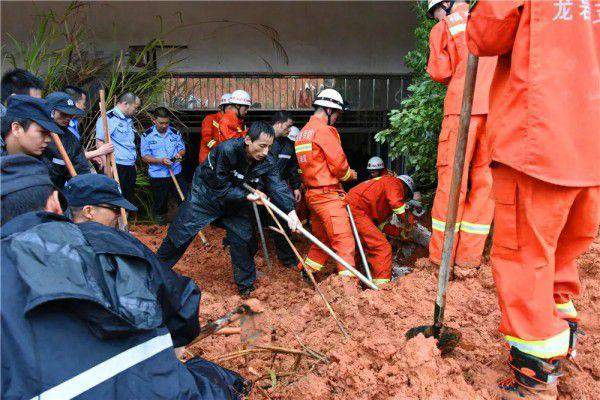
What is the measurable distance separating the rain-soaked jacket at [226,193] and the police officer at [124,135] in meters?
2.03

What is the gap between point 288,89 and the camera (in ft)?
26.2

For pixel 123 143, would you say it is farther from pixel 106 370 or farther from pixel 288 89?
pixel 106 370

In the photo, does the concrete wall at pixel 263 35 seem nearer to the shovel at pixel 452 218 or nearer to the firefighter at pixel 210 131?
the firefighter at pixel 210 131

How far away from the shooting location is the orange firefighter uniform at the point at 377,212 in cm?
489

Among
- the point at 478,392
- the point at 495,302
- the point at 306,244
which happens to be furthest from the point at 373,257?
the point at 478,392

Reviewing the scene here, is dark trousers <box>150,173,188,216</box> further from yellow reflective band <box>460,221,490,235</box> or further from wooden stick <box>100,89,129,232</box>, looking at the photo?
yellow reflective band <box>460,221,490,235</box>

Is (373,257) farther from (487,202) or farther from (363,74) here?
(363,74)

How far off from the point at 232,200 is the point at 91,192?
2259 millimetres

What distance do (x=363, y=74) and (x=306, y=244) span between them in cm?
333

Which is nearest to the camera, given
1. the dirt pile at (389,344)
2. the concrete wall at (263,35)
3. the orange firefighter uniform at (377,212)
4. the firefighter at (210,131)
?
the dirt pile at (389,344)

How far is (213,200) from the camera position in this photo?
178 inches

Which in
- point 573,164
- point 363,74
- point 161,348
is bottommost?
point 161,348

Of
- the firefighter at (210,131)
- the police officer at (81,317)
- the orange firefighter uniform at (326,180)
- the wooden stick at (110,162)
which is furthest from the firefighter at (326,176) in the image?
the police officer at (81,317)

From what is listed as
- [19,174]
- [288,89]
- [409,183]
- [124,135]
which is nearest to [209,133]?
[124,135]
